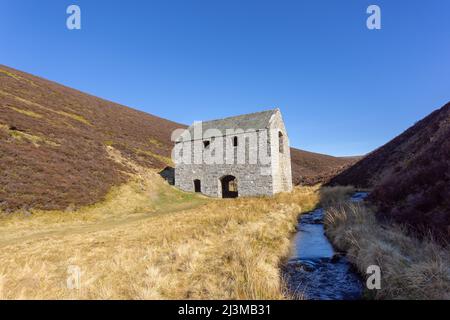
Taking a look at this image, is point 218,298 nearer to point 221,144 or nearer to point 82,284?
point 82,284

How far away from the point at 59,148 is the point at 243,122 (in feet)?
56.7

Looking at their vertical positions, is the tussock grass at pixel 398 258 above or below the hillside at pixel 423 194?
below

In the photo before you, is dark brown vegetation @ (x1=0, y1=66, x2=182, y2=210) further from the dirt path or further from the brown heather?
the brown heather

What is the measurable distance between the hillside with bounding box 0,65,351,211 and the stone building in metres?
6.71

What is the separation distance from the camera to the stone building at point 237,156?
23469 mm

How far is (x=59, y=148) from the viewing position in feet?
76.3

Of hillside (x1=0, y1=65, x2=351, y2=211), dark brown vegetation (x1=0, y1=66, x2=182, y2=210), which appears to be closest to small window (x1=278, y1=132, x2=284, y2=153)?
hillside (x1=0, y1=65, x2=351, y2=211)

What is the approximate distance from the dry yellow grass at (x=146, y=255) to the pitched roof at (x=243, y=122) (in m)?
9.92

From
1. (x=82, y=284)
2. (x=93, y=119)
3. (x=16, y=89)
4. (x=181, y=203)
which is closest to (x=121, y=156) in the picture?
(x=181, y=203)

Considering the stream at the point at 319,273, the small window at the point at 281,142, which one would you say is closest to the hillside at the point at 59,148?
the small window at the point at 281,142

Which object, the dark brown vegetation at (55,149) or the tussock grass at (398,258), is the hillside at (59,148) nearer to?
the dark brown vegetation at (55,149)

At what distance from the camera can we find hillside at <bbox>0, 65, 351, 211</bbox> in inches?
672

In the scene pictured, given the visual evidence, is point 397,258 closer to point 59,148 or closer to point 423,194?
point 423,194
